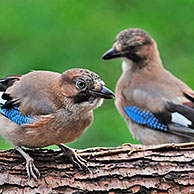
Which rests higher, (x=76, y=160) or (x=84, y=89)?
(x=84, y=89)

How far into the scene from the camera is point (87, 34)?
26.7ft

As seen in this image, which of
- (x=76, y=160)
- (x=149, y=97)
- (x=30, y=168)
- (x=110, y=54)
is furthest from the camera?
(x=110, y=54)

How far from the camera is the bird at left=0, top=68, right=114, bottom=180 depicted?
384cm

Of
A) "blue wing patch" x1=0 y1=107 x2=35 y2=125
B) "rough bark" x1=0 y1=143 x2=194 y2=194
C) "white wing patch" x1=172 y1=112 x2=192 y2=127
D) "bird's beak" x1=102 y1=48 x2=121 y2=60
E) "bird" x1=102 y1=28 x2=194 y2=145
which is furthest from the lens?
"bird's beak" x1=102 y1=48 x2=121 y2=60

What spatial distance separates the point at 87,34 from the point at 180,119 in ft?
11.2

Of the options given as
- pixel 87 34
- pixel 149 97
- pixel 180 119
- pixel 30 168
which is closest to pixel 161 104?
pixel 149 97

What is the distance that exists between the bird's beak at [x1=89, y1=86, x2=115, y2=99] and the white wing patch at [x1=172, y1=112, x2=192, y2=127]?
1530mm

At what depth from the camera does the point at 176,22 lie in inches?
344

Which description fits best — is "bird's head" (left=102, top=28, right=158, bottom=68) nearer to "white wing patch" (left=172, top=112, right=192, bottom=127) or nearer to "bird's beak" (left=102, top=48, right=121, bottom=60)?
"bird's beak" (left=102, top=48, right=121, bottom=60)

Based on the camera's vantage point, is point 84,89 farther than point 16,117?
No

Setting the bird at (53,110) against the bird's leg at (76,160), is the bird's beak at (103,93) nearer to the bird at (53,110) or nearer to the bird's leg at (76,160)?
the bird at (53,110)

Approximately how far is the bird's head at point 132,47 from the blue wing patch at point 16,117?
186cm

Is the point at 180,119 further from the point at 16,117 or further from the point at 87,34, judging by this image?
the point at 87,34

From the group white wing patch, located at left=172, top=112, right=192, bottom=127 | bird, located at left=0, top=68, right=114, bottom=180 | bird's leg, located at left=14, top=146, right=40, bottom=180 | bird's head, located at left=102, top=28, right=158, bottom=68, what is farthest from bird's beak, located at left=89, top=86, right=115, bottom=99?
bird's head, located at left=102, top=28, right=158, bottom=68
